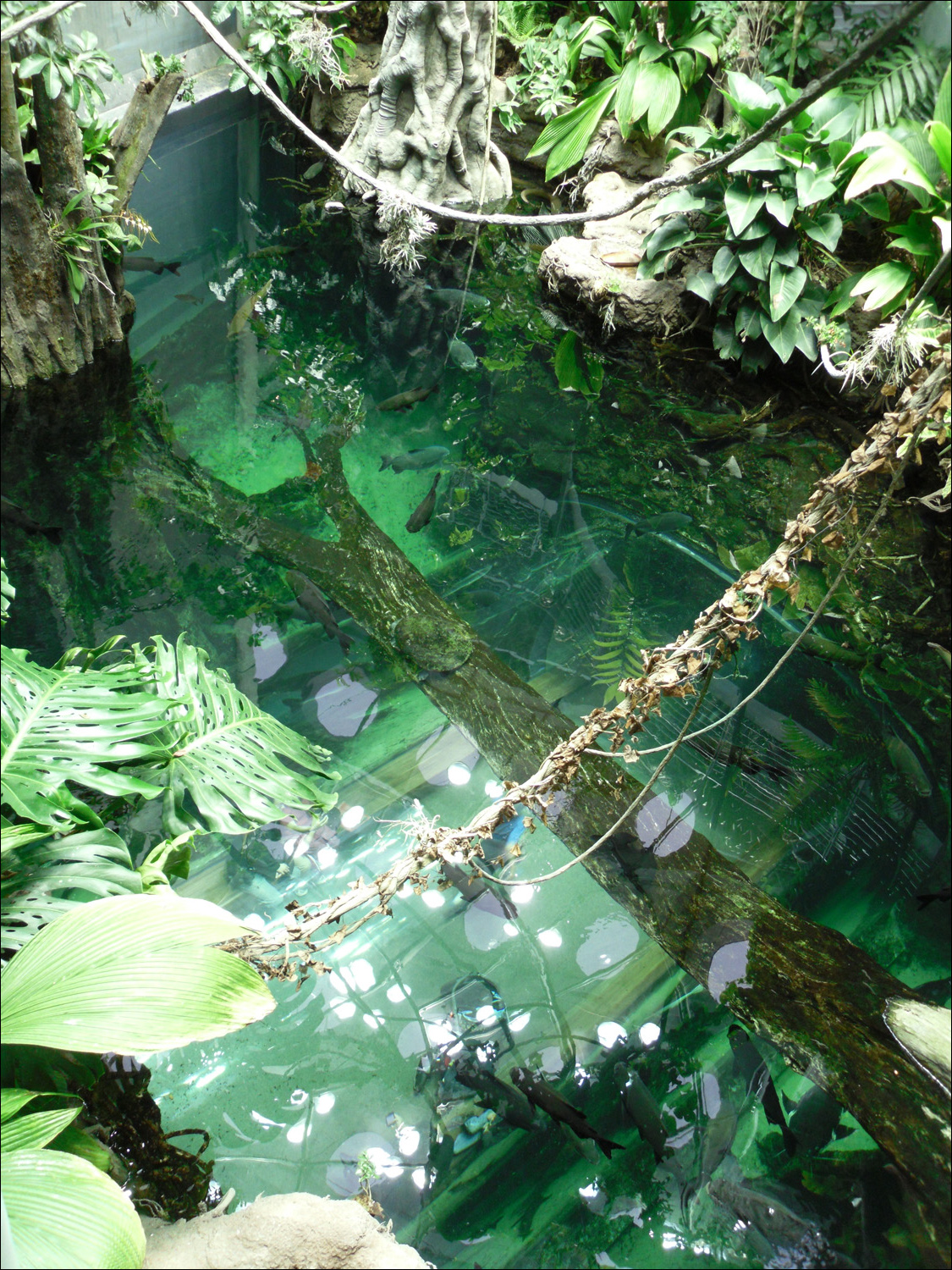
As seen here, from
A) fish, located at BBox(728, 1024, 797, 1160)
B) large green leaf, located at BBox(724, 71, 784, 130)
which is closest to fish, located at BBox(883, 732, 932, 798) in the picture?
fish, located at BBox(728, 1024, 797, 1160)

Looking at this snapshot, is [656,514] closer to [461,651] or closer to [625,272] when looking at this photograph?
[461,651]

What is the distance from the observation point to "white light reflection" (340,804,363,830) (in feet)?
8.81

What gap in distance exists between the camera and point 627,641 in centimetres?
341

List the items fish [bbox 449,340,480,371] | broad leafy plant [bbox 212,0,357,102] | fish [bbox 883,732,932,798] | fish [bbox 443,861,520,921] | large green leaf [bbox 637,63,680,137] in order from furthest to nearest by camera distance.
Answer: broad leafy plant [bbox 212,0,357,102] → large green leaf [bbox 637,63,680,137] → fish [bbox 449,340,480,371] → fish [bbox 883,732,932,798] → fish [bbox 443,861,520,921]

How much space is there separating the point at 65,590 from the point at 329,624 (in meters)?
1.13

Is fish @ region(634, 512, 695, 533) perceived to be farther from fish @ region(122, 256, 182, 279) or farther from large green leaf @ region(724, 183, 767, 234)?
fish @ region(122, 256, 182, 279)

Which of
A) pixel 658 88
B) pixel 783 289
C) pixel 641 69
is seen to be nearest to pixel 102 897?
pixel 783 289

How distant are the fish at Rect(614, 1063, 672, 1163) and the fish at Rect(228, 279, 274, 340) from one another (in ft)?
15.5

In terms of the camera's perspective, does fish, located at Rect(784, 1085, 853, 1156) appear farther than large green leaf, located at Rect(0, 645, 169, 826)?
Yes

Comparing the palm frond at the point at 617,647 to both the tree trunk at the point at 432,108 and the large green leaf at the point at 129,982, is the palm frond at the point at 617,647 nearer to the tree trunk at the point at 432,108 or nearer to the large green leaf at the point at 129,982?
the large green leaf at the point at 129,982

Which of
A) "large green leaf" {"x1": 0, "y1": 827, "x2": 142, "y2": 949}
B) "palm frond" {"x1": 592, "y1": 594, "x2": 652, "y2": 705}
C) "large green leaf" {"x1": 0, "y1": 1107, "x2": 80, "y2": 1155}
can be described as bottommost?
"palm frond" {"x1": 592, "y1": 594, "x2": 652, "y2": 705}

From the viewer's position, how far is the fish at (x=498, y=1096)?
2021 mm

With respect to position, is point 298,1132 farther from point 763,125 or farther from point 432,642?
point 763,125

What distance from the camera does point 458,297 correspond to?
19.8 feet
